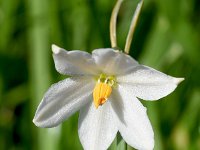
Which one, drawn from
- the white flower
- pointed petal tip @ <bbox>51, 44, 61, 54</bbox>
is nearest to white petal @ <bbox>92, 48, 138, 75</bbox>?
the white flower

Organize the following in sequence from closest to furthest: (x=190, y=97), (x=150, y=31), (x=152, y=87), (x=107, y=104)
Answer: (x=152, y=87) → (x=107, y=104) → (x=190, y=97) → (x=150, y=31)

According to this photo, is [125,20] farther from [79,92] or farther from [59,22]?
[79,92]

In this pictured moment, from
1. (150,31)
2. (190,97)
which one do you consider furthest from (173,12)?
(190,97)

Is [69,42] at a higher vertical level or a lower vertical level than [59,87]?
lower

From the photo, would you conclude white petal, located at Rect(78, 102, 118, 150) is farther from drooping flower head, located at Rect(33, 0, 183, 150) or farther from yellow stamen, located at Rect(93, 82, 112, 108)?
yellow stamen, located at Rect(93, 82, 112, 108)

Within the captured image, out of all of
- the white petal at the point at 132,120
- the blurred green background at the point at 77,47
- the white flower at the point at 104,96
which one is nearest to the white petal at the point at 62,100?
the white flower at the point at 104,96

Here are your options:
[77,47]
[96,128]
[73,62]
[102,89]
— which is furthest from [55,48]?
[77,47]
